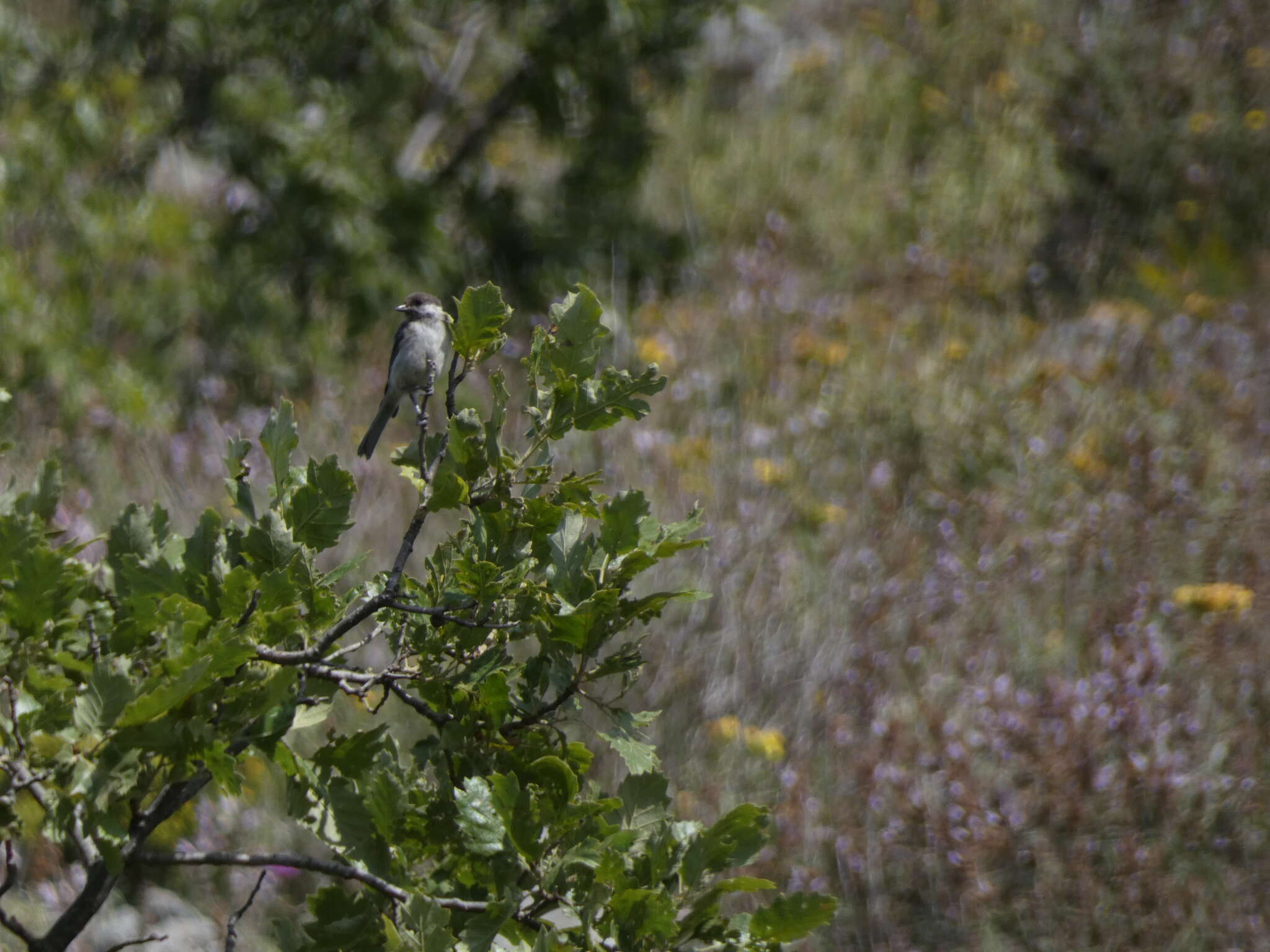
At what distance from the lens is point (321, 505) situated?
1.55 meters

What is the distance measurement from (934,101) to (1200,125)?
69.5 inches

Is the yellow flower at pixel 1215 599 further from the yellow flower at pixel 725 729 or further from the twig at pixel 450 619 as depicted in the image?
the twig at pixel 450 619

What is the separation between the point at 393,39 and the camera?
680 cm

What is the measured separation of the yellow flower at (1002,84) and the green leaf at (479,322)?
25.6ft

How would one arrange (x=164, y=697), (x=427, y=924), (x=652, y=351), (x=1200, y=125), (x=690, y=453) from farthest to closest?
(x=1200, y=125), (x=652, y=351), (x=690, y=453), (x=427, y=924), (x=164, y=697)

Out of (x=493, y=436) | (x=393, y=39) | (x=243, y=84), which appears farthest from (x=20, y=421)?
(x=493, y=436)

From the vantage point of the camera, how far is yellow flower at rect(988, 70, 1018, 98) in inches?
336

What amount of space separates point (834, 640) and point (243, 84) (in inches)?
170

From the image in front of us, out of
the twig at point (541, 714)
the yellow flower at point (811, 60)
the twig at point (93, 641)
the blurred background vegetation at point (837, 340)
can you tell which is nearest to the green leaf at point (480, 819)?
the twig at point (541, 714)

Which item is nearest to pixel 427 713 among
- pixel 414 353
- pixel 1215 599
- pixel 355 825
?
pixel 355 825

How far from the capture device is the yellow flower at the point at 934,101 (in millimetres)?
8797

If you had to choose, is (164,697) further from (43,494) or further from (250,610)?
(43,494)

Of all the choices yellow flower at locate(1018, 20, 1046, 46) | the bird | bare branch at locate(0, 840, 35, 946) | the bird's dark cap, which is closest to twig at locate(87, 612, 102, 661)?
bare branch at locate(0, 840, 35, 946)

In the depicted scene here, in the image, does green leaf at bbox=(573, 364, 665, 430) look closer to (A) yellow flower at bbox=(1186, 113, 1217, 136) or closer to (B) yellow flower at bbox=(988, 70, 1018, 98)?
(A) yellow flower at bbox=(1186, 113, 1217, 136)
